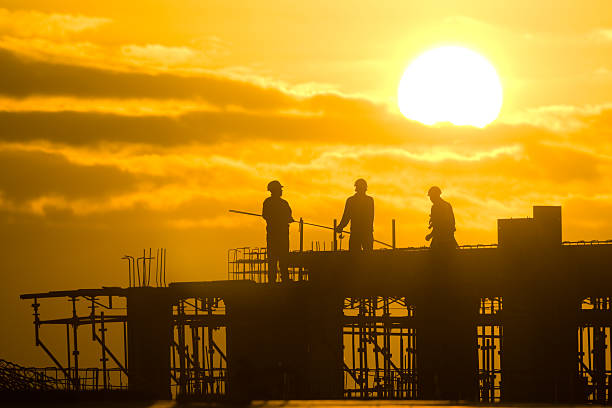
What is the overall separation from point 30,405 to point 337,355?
12148 mm

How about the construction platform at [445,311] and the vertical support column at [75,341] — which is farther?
the vertical support column at [75,341]

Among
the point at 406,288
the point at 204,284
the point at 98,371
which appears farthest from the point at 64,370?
the point at 406,288

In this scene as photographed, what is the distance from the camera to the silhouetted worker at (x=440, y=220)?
29.6m

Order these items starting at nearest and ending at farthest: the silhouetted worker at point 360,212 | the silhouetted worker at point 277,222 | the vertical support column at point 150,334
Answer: the silhouetted worker at point 360,212 < the silhouetted worker at point 277,222 < the vertical support column at point 150,334

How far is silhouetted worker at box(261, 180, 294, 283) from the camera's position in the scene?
3103 cm

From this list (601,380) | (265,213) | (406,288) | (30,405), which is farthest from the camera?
(601,380)

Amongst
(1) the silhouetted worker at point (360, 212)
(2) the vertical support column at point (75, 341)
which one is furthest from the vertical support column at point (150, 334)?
(1) the silhouetted worker at point (360, 212)

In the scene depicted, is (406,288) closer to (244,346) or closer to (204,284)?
(244,346)

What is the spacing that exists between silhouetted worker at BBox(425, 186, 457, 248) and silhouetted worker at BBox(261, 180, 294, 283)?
3.35 m

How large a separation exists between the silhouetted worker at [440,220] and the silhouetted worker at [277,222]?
335 centimetres

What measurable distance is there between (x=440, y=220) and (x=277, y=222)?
3.83 meters

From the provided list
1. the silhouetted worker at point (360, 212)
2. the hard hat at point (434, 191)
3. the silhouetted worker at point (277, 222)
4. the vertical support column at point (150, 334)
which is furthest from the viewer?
the vertical support column at point (150, 334)

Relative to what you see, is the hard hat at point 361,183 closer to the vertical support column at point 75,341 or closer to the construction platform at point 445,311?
the construction platform at point 445,311

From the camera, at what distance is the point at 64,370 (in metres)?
44.9
